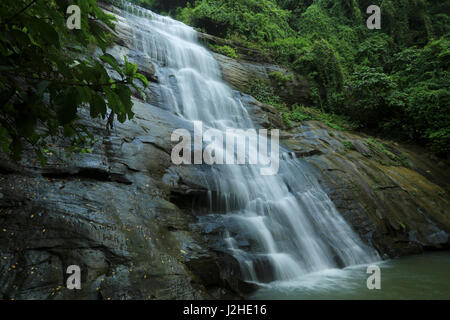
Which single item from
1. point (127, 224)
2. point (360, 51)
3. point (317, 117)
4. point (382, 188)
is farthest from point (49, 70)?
point (360, 51)

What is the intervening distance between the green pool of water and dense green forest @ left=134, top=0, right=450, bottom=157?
25.5 ft

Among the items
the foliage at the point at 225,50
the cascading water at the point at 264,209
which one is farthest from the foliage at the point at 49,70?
the foliage at the point at 225,50

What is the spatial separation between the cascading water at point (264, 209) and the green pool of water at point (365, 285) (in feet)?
0.81

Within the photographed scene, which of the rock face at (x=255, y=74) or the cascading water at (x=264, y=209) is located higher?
the rock face at (x=255, y=74)

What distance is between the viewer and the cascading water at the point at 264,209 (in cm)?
484

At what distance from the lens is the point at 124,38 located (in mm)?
9984

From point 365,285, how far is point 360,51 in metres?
18.0

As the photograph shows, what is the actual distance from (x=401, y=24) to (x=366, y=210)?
18.6m

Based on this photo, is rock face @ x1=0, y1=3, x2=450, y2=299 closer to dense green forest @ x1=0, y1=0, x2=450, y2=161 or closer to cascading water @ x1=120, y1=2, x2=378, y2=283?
cascading water @ x1=120, y1=2, x2=378, y2=283

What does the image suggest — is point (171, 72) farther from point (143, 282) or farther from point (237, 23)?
point (143, 282)

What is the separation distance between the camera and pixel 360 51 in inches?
707

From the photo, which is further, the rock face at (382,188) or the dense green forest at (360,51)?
the dense green forest at (360,51)

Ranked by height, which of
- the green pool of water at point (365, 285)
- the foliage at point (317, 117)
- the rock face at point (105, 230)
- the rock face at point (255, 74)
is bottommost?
the green pool of water at point (365, 285)

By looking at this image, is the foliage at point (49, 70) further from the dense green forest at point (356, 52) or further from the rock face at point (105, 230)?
the dense green forest at point (356, 52)
